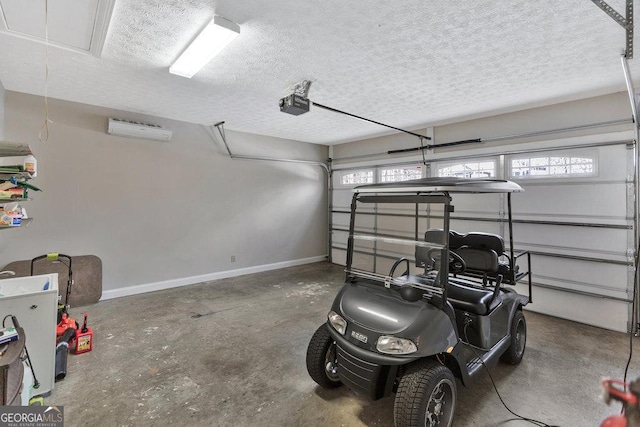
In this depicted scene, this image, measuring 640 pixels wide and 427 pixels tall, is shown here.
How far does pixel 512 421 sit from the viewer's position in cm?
206

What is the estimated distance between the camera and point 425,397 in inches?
67.0

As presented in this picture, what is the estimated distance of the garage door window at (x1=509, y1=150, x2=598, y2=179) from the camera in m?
3.77

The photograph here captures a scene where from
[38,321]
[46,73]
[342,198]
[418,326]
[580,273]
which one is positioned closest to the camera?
[418,326]

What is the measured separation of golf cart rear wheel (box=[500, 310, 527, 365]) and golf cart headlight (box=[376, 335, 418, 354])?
1530mm

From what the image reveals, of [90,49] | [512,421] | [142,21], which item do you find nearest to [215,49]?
[142,21]

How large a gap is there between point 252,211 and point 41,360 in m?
4.09

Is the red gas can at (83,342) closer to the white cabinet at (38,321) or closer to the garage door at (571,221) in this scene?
the white cabinet at (38,321)

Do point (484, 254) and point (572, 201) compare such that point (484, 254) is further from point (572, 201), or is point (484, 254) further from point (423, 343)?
point (572, 201)

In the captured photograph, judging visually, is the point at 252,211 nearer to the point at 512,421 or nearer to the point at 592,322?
the point at 512,421

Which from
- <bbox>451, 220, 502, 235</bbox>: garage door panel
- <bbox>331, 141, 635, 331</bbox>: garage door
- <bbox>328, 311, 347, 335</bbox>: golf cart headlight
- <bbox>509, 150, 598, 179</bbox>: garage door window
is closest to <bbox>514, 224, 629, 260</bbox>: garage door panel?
<bbox>331, 141, 635, 331</bbox>: garage door

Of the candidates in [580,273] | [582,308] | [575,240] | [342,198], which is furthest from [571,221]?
[342,198]

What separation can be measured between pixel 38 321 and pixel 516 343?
3.96m

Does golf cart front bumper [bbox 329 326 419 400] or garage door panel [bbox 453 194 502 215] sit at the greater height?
garage door panel [bbox 453 194 502 215]

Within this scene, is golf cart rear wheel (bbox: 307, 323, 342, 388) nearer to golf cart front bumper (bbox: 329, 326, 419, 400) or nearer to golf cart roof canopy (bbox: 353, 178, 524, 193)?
golf cart front bumper (bbox: 329, 326, 419, 400)
